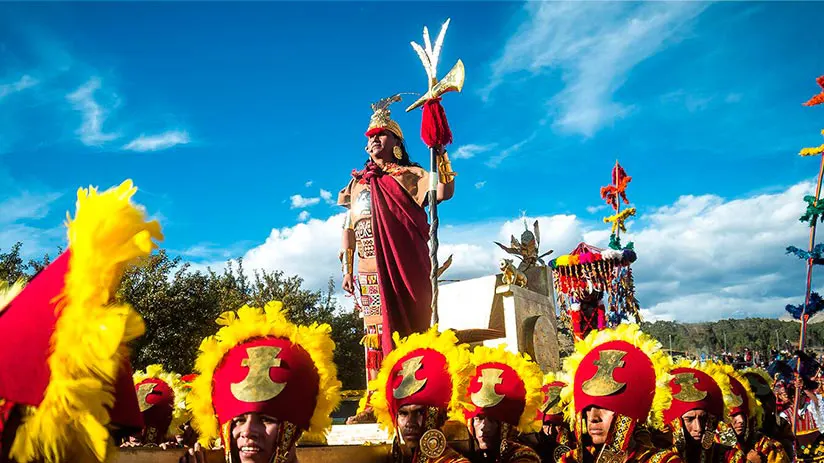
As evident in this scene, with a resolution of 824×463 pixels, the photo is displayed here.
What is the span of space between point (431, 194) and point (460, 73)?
1413 mm

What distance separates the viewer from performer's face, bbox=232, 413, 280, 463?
2521mm

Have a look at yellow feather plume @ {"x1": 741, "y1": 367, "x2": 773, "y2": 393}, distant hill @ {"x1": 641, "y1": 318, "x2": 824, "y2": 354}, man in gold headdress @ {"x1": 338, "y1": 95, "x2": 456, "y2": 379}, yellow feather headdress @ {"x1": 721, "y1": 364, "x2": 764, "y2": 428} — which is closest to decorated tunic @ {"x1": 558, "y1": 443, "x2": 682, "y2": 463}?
yellow feather headdress @ {"x1": 721, "y1": 364, "x2": 764, "y2": 428}

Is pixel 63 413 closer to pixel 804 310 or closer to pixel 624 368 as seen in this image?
pixel 624 368

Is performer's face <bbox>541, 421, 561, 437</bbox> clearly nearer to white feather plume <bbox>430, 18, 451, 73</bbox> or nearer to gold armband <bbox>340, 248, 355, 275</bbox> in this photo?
gold armband <bbox>340, 248, 355, 275</bbox>

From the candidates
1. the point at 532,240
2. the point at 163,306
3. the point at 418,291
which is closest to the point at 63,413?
the point at 418,291

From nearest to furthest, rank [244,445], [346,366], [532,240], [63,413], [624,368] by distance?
[63,413]
[244,445]
[624,368]
[532,240]
[346,366]

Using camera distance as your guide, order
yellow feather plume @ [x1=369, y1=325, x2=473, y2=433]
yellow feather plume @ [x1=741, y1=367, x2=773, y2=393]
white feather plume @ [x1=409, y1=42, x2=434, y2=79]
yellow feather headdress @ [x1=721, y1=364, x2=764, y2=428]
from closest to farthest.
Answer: yellow feather plume @ [x1=369, y1=325, x2=473, y2=433], yellow feather headdress @ [x1=721, y1=364, x2=764, y2=428], yellow feather plume @ [x1=741, y1=367, x2=773, y2=393], white feather plume @ [x1=409, y1=42, x2=434, y2=79]

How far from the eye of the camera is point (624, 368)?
3561 millimetres

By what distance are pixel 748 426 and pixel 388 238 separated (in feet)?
12.5

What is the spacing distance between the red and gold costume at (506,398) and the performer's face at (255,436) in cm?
180

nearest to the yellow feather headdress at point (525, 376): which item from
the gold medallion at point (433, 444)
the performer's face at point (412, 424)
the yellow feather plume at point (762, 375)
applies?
the performer's face at point (412, 424)

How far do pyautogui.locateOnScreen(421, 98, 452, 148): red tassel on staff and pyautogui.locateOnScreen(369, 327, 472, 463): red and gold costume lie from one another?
3.03 meters

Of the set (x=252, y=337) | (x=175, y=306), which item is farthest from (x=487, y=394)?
(x=175, y=306)

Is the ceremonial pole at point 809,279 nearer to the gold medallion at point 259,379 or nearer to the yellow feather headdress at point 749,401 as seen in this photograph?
the yellow feather headdress at point 749,401
